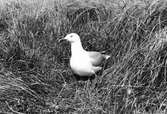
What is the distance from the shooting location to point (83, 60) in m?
3.85

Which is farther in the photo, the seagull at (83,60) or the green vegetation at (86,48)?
the seagull at (83,60)

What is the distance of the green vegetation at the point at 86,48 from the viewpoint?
3197mm

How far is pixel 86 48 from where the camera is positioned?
4.48 meters

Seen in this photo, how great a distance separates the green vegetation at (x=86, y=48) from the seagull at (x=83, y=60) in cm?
12

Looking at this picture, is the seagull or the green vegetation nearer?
the green vegetation

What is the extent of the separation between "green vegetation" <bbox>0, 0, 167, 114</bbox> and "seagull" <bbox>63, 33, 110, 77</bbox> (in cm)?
12

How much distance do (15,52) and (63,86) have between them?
32.9 inches

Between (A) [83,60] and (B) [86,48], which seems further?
(B) [86,48]

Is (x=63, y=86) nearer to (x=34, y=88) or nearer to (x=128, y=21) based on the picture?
(x=34, y=88)

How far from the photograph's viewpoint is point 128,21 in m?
3.94

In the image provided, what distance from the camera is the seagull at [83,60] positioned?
150 inches

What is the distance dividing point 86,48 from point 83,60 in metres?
0.66

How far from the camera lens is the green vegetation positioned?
3.20m

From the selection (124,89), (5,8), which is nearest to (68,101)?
(124,89)
